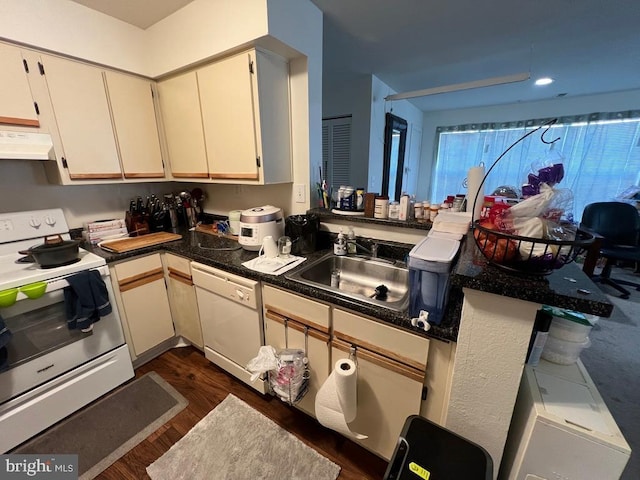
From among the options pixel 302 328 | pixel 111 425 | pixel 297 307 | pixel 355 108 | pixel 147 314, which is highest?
pixel 355 108

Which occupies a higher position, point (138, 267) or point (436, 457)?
point (138, 267)

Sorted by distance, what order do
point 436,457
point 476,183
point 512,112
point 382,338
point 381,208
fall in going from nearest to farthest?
point 436,457 → point 382,338 → point 476,183 → point 381,208 → point 512,112

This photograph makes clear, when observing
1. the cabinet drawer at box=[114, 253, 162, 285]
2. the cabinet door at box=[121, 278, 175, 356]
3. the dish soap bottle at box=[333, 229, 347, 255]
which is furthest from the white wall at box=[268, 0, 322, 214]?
the cabinet door at box=[121, 278, 175, 356]

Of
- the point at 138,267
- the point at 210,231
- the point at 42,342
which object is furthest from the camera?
the point at 210,231

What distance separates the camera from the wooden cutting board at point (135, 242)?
1691 millimetres

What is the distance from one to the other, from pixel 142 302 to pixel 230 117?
1386 mm

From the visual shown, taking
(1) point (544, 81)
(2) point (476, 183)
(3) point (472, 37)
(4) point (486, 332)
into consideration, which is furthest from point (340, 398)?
(1) point (544, 81)

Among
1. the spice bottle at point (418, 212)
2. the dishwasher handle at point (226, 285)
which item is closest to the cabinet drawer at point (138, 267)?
the dishwasher handle at point (226, 285)

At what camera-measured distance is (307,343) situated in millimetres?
1271

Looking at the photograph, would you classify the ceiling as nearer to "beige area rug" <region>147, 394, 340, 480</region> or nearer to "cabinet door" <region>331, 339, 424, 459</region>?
"cabinet door" <region>331, 339, 424, 459</region>

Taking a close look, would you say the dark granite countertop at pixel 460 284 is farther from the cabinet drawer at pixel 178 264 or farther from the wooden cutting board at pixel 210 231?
the wooden cutting board at pixel 210 231

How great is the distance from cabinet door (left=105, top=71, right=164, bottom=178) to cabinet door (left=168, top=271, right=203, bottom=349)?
87 centimetres

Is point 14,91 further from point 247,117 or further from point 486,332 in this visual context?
point 486,332

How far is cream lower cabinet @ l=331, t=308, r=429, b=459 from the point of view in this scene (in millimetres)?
992
